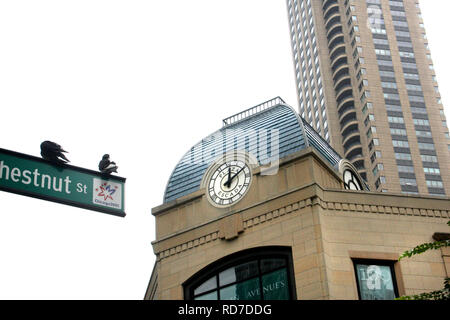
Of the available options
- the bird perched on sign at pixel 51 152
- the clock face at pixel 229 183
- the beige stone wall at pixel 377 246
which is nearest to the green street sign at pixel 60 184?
the bird perched on sign at pixel 51 152

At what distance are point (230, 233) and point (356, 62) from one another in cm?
8828

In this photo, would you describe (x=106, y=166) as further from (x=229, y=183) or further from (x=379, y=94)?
(x=379, y=94)

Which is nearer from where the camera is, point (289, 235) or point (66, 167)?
point (66, 167)

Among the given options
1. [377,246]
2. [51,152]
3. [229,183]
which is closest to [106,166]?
[51,152]

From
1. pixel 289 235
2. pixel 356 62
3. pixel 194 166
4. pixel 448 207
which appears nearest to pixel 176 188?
pixel 194 166

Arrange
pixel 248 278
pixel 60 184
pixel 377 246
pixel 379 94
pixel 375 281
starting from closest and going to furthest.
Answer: pixel 60 184 < pixel 375 281 < pixel 377 246 < pixel 248 278 < pixel 379 94

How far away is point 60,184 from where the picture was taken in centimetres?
1177

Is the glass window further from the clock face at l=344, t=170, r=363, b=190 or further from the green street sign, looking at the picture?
the green street sign

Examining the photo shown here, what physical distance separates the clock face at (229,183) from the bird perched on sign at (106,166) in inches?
671

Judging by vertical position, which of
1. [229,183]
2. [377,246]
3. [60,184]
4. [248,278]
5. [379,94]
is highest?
[379,94]

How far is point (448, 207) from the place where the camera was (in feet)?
95.2

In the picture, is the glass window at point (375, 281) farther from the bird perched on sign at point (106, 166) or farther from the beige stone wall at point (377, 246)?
the bird perched on sign at point (106, 166)

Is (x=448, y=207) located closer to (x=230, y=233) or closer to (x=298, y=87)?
(x=230, y=233)

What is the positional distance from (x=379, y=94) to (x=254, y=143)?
80.5 meters
